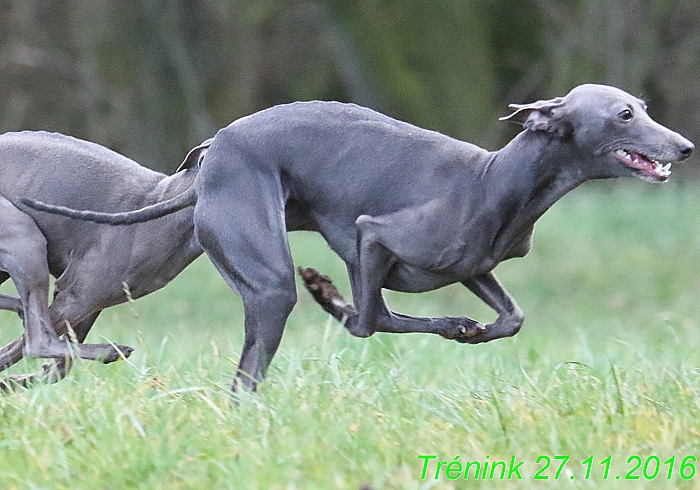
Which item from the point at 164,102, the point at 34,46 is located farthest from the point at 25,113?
the point at 164,102

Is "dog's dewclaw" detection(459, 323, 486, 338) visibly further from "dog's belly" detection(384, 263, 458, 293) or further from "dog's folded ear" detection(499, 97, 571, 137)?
"dog's folded ear" detection(499, 97, 571, 137)

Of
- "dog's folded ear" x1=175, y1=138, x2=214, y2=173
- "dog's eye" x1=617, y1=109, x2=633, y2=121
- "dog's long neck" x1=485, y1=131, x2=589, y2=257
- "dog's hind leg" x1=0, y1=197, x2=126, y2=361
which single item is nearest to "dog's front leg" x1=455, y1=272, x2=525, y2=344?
"dog's long neck" x1=485, y1=131, x2=589, y2=257

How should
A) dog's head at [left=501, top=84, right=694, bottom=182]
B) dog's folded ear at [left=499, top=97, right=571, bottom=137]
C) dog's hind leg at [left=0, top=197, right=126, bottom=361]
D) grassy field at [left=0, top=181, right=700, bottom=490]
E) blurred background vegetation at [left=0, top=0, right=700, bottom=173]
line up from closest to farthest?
grassy field at [left=0, top=181, right=700, bottom=490]
dog's head at [left=501, top=84, right=694, bottom=182]
dog's folded ear at [left=499, top=97, right=571, bottom=137]
dog's hind leg at [left=0, top=197, right=126, bottom=361]
blurred background vegetation at [left=0, top=0, right=700, bottom=173]

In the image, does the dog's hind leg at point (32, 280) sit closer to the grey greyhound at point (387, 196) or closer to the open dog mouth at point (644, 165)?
the grey greyhound at point (387, 196)

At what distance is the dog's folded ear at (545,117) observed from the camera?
4742 millimetres

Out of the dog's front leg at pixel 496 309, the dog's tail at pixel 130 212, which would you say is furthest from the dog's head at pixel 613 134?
the dog's tail at pixel 130 212

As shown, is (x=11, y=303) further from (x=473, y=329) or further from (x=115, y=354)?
(x=473, y=329)

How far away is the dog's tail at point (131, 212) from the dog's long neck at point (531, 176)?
140cm

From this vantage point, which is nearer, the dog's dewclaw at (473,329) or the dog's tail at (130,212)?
the dog's dewclaw at (473,329)

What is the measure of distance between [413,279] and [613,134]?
3.57 feet

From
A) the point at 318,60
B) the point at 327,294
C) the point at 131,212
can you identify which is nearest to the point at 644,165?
the point at 327,294

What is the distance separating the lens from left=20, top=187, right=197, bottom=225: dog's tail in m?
5.21

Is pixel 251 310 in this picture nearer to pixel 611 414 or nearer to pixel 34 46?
pixel 611 414

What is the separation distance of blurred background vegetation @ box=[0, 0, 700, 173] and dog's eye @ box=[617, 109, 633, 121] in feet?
36.1
